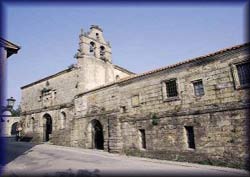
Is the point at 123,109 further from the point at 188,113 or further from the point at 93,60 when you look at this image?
the point at 93,60

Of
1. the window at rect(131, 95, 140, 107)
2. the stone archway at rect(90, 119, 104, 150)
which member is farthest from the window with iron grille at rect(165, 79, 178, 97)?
the stone archway at rect(90, 119, 104, 150)

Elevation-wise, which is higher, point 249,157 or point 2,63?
point 2,63

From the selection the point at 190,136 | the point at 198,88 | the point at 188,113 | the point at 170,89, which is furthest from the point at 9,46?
the point at 190,136

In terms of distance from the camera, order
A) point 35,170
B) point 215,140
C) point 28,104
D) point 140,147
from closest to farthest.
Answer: point 35,170 → point 215,140 → point 140,147 → point 28,104

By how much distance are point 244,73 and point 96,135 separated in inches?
497

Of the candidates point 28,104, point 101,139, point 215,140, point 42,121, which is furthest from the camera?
point 28,104

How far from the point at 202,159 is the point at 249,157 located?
90.7 inches

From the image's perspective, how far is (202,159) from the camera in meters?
11.2

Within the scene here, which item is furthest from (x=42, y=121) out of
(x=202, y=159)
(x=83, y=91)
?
(x=202, y=159)

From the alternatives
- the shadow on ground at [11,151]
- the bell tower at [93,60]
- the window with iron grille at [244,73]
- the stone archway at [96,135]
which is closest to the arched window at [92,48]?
the bell tower at [93,60]

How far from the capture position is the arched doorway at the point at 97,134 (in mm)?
18172

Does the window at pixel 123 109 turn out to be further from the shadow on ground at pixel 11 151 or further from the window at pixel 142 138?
the shadow on ground at pixel 11 151

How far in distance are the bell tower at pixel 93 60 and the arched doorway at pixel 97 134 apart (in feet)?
13.6

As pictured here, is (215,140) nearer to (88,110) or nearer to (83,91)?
(88,110)
